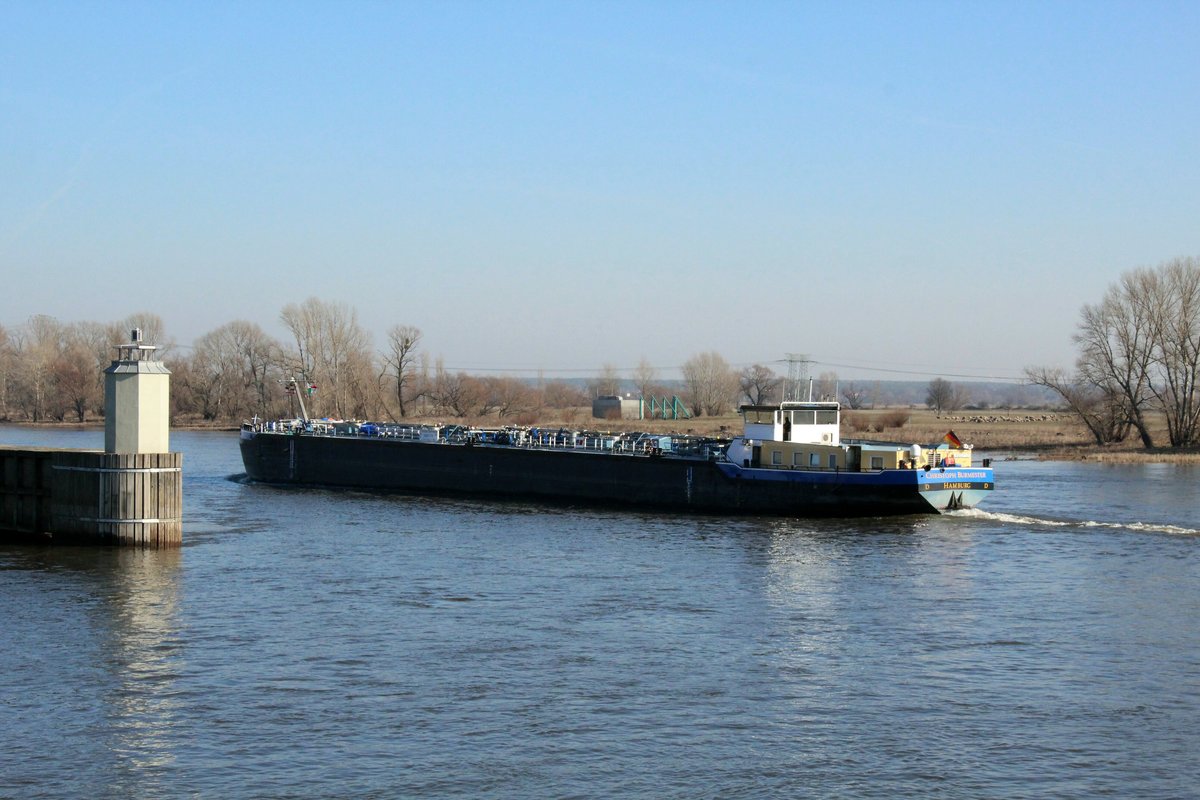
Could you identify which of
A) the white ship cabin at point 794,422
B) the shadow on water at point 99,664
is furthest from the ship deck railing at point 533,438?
the shadow on water at point 99,664

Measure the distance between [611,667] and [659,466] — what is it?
89.5 ft

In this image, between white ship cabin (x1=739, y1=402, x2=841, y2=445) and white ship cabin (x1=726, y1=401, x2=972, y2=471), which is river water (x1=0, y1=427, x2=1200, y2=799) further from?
white ship cabin (x1=739, y1=402, x2=841, y2=445)

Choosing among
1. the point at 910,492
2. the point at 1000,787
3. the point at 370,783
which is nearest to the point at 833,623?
the point at 1000,787

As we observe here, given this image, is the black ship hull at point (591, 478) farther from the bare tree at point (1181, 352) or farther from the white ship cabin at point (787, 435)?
the bare tree at point (1181, 352)

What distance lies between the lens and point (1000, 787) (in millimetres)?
16906

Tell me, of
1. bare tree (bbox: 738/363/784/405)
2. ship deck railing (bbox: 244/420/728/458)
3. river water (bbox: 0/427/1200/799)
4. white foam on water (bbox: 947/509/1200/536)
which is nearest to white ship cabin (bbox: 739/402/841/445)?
ship deck railing (bbox: 244/420/728/458)

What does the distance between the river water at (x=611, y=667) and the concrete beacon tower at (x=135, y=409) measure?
3.36m

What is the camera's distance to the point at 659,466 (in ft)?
164

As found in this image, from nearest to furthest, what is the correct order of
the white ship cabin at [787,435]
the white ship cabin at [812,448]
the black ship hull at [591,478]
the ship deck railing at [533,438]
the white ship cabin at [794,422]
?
the black ship hull at [591,478] < the white ship cabin at [812,448] < the white ship cabin at [787,435] < the white ship cabin at [794,422] < the ship deck railing at [533,438]

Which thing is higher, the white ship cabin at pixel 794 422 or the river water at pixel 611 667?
the white ship cabin at pixel 794 422

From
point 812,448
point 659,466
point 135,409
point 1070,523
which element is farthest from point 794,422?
point 135,409

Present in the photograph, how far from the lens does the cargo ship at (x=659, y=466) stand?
44.6m

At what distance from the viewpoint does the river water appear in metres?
17.5

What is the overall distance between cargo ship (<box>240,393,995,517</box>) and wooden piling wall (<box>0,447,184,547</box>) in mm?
19413
